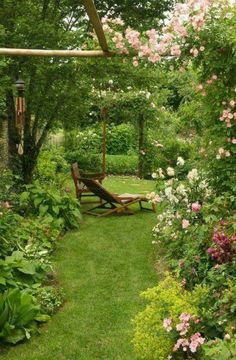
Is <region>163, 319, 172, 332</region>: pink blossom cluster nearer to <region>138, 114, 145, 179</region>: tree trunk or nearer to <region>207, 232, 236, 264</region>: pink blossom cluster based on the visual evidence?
<region>207, 232, 236, 264</region>: pink blossom cluster

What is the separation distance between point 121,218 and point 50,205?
1713mm

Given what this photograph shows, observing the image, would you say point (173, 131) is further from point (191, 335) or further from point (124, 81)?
point (191, 335)

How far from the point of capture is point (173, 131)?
48.4 ft

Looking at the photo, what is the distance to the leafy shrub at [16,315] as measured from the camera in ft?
14.1

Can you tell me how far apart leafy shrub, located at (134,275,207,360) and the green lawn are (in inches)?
29.0

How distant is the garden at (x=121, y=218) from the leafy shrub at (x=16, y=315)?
0.01 m

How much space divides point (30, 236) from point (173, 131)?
29.2ft

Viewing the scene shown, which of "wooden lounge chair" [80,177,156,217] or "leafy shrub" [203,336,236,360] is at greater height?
"leafy shrub" [203,336,236,360]

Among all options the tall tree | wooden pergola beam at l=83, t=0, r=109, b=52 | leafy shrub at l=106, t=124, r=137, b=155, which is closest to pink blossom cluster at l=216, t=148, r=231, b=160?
wooden pergola beam at l=83, t=0, r=109, b=52

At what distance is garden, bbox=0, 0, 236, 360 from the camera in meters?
3.51

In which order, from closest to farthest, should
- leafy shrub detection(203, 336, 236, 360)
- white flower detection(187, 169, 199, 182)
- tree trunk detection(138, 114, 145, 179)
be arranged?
leafy shrub detection(203, 336, 236, 360) < white flower detection(187, 169, 199, 182) < tree trunk detection(138, 114, 145, 179)

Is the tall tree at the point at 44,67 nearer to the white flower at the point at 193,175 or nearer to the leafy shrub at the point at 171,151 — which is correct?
the white flower at the point at 193,175

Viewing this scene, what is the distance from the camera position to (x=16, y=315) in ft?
14.4

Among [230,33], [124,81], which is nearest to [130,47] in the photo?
[230,33]
